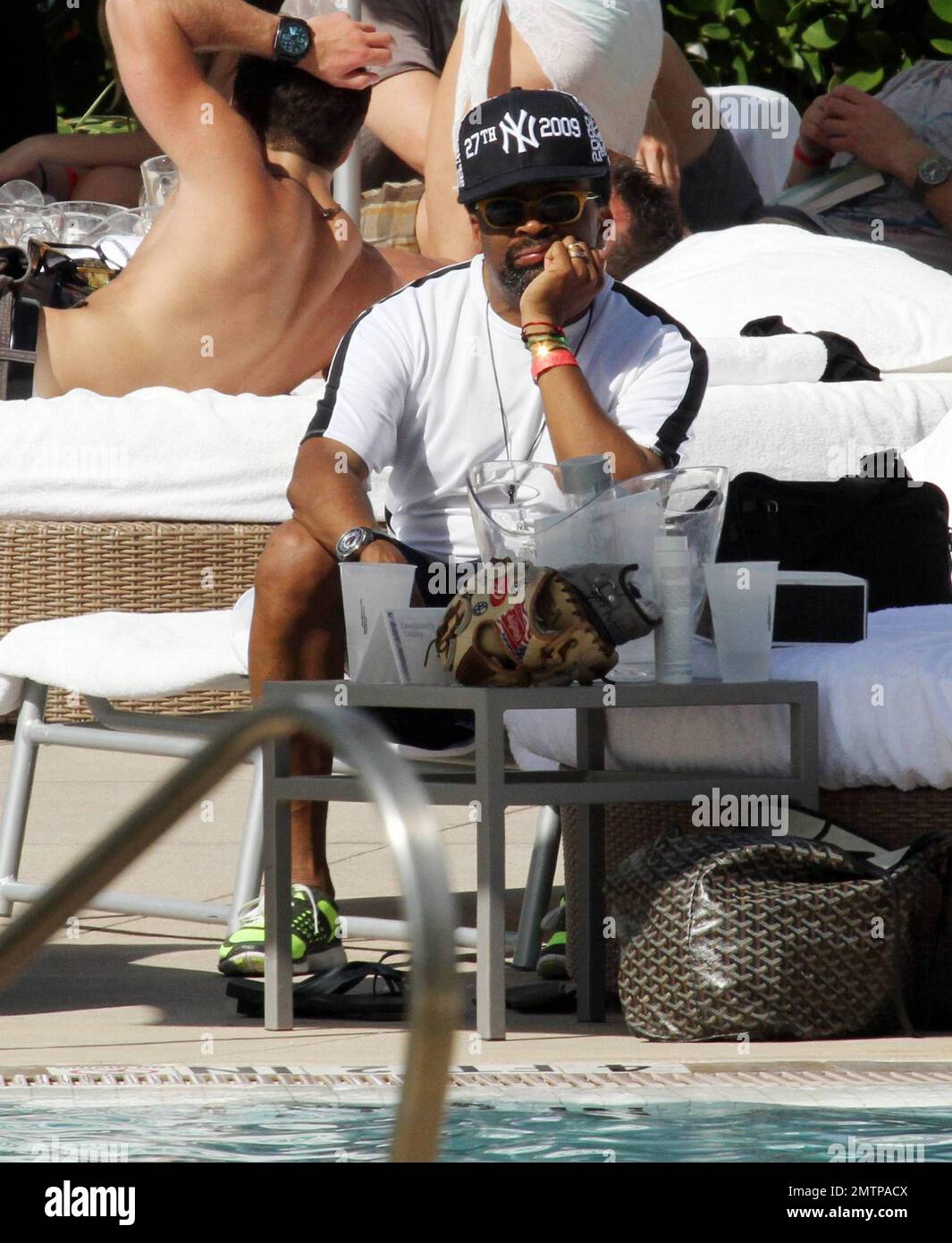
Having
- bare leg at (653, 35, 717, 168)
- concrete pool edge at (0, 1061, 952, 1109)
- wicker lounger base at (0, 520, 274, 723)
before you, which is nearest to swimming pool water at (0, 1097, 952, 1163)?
concrete pool edge at (0, 1061, 952, 1109)

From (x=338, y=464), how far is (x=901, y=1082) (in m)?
1.37

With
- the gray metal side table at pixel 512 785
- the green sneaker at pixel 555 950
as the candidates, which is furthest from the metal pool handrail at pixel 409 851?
the green sneaker at pixel 555 950

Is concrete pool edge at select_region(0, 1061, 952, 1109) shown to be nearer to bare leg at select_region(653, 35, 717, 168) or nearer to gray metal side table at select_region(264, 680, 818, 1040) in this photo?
gray metal side table at select_region(264, 680, 818, 1040)

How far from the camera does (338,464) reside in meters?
3.28

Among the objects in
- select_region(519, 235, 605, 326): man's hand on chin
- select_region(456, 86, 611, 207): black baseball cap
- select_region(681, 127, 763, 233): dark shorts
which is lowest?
select_region(519, 235, 605, 326): man's hand on chin

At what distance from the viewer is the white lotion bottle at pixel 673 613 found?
2.77 meters

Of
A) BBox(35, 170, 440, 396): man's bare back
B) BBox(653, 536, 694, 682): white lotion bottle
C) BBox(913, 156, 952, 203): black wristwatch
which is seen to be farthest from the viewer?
BBox(913, 156, 952, 203): black wristwatch

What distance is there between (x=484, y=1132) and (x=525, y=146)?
1.67m

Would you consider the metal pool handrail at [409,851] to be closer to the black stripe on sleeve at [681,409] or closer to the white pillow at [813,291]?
the black stripe on sleeve at [681,409]

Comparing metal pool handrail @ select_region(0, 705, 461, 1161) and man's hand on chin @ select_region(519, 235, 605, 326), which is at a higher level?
man's hand on chin @ select_region(519, 235, 605, 326)

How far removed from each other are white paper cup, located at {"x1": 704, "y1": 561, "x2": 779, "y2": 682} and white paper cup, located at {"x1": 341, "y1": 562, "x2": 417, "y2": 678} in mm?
415

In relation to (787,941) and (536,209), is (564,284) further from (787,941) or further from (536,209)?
(787,941)

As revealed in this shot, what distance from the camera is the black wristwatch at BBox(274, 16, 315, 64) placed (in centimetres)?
484
